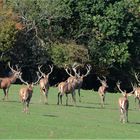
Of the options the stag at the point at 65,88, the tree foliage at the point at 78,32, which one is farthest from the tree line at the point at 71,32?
the stag at the point at 65,88

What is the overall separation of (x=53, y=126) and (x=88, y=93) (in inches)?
779

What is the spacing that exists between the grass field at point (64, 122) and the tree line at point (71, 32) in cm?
1951

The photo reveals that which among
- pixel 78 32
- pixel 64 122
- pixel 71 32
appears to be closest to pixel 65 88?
pixel 64 122

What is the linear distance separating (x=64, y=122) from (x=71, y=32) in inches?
1321

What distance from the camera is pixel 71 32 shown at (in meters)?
60.3

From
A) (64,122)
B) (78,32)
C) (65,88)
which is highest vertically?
(78,32)

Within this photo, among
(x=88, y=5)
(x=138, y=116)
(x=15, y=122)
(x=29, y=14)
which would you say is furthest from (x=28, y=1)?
(x=15, y=122)

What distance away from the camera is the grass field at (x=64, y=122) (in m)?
23.7

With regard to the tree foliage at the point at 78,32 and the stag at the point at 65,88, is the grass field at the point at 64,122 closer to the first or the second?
the stag at the point at 65,88

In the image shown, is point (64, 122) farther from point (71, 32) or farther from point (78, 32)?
point (71, 32)

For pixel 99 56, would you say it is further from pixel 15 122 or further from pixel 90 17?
pixel 15 122

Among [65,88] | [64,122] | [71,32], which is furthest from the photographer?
[71,32]

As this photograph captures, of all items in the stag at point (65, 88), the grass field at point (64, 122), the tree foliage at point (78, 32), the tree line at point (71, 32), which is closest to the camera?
the grass field at point (64, 122)

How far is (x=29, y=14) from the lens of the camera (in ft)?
190
